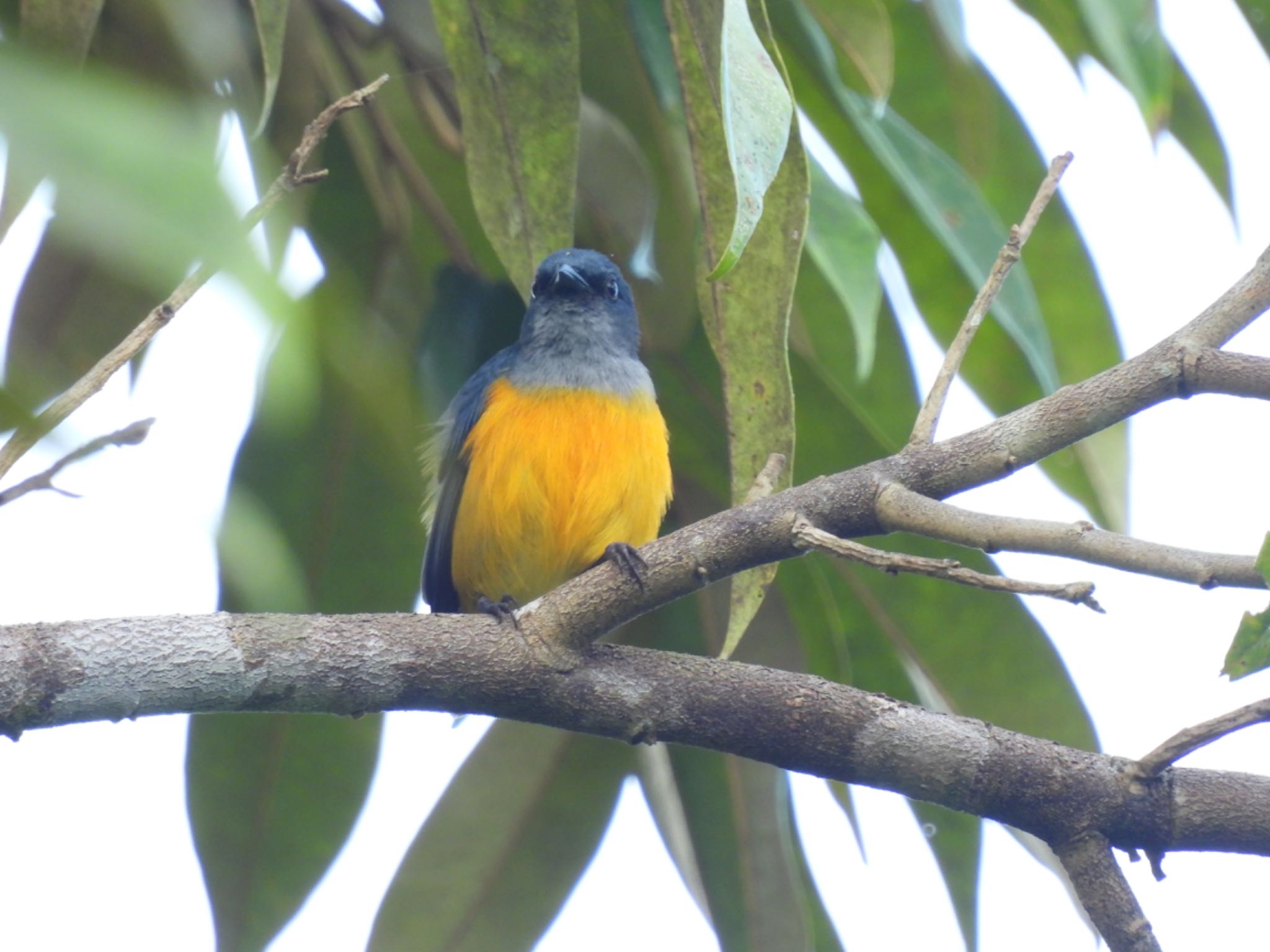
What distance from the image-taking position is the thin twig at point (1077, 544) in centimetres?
161

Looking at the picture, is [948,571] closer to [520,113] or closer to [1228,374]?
[1228,374]

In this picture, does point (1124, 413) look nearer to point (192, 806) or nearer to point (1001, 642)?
point (1001, 642)

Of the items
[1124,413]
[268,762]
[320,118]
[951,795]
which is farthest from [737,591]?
[268,762]

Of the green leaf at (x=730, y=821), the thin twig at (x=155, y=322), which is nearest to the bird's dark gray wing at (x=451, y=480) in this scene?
the green leaf at (x=730, y=821)

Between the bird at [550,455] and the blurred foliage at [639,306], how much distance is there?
0.11 metres

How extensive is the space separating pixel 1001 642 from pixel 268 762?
186 centimetres

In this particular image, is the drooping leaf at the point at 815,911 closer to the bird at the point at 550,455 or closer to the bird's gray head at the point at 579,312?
the bird at the point at 550,455

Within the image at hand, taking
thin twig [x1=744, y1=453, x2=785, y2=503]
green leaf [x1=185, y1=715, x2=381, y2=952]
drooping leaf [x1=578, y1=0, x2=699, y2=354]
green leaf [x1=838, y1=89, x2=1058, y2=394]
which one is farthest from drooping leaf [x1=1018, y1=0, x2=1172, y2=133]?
green leaf [x1=185, y1=715, x2=381, y2=952]

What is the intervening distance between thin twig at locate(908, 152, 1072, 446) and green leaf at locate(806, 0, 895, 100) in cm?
99

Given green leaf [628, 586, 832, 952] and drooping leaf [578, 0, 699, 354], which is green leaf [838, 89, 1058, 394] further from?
green leaf [628, 586, 832, 952]

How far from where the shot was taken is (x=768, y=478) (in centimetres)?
221

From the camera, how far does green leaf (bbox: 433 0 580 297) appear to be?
109 inches

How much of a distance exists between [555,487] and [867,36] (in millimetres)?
1254

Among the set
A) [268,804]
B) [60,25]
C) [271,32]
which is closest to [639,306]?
[271,32]
